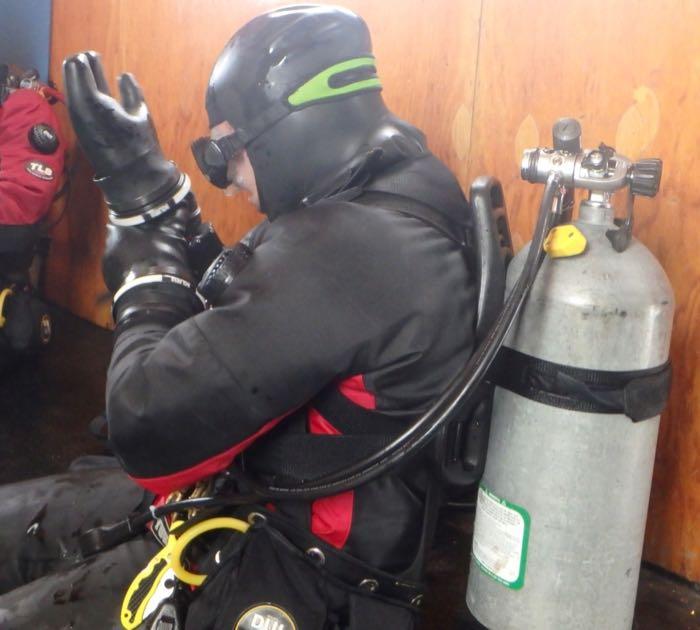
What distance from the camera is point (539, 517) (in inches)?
47.2

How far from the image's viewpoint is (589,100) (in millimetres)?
1648

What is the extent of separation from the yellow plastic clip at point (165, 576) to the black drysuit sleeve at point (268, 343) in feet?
0.41

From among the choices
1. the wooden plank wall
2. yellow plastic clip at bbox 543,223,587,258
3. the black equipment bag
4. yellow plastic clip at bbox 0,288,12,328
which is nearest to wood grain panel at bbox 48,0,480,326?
the wooden plank wall

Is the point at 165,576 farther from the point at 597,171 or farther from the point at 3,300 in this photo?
the point at 3,300

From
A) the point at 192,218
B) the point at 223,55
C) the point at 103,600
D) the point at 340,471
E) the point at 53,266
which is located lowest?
the point at 53,266

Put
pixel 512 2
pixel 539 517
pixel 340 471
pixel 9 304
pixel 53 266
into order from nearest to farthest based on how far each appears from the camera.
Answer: pixel 340 471 < pixel 539 517 < pixel 512 2 < pixel 9 304 < pixel 53 266

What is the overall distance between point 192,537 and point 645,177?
2.82ft

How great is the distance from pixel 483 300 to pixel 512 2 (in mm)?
927

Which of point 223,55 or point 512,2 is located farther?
point 512,2

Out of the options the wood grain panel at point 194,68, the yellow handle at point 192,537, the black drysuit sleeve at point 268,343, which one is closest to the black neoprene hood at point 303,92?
the black drysuit sleeve at point 268,343

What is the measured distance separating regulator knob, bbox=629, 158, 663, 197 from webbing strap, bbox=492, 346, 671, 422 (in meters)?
0.27

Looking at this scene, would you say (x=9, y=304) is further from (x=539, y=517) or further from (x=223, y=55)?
(x=539, y=517)

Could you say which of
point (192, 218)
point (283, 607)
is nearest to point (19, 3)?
point (192, 218)

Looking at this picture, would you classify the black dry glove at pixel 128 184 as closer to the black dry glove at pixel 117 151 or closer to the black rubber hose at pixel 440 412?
the black dry glove at pixel 117 151
